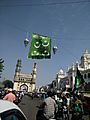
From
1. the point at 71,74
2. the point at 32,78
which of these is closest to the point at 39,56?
the point at 71,74

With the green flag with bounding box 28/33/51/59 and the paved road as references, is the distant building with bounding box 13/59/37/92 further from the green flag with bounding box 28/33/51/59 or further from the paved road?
the green flag with bounding box 28/33/51/59

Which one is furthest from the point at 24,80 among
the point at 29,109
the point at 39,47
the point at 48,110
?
the point at 48,110

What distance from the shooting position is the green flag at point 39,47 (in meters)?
14.2

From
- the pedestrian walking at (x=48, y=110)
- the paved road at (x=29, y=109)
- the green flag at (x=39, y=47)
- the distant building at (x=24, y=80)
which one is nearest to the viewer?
the pedestrian walking at (x=48, y=110)

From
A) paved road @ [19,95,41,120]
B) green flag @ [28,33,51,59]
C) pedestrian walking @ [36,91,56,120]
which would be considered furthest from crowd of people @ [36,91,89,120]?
green flag @ [28,33,51,59]

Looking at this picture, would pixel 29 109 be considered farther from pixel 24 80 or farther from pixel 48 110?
pixel 24 80

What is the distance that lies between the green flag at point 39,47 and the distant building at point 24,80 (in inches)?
3616

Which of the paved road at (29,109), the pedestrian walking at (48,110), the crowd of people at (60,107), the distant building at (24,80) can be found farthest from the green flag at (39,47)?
the distant building at (24,80)

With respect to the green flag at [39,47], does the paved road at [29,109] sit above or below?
below

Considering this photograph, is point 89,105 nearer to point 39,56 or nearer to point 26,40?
point 39,56

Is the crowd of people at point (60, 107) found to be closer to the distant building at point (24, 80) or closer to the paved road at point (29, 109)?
the paved road at point (29, 109)

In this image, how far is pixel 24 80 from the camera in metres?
108

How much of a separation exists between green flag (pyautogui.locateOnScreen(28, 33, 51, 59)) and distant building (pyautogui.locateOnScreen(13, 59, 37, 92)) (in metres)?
91.8

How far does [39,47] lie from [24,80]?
9476cm
